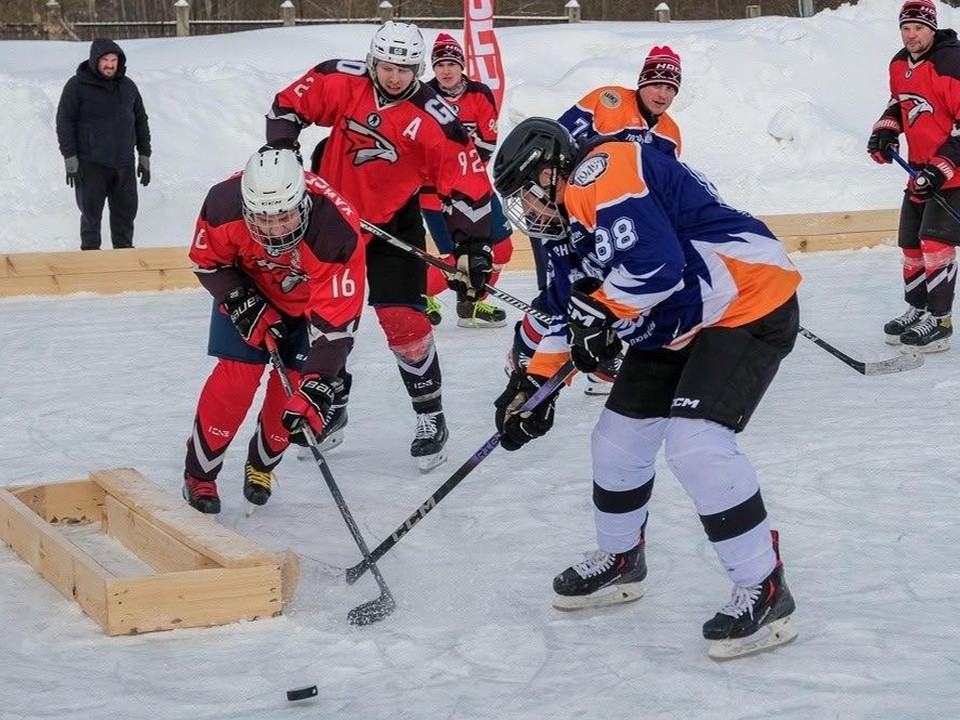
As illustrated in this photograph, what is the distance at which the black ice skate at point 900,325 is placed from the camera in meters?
5.75

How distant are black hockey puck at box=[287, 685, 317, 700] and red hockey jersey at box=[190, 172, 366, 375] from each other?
3.21 feet

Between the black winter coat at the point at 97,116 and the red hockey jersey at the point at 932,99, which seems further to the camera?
the black winter coat at the point at 97,116

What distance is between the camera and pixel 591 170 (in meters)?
2.63

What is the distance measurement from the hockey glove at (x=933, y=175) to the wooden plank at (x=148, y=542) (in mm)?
3395

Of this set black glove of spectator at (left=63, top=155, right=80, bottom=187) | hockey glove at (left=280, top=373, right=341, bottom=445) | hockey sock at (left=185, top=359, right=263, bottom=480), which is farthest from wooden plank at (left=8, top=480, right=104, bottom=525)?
black glove of spectator at (left=63, top=155, right=80, bottom=187)

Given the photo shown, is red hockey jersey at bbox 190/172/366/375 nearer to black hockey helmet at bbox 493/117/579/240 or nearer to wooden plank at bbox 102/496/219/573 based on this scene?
wooden plank at bbox 102/496/219/573

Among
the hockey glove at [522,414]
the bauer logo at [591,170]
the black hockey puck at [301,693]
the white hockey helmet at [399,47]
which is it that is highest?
the white hockey helmet at [399,47]

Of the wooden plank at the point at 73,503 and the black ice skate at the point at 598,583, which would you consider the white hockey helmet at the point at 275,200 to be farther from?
the black ice skate at the point at 598,583

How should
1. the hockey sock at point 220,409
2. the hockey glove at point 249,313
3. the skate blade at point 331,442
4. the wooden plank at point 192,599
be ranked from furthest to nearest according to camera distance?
the skate blade at point 331,442
the hockey sock at point 220,409
the hockey glove at point 249,313
the wooden plank at point 192,599

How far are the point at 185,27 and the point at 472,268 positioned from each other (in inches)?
445

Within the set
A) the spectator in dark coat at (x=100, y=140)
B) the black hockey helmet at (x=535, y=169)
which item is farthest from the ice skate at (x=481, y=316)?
the black hockey helmet at (x=535, y=169)

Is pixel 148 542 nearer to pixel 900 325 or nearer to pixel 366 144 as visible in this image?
pixel 366 144

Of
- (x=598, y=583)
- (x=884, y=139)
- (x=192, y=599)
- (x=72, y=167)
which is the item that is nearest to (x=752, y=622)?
(x=598, y=583)

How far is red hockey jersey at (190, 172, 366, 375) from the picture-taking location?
3.45 m
